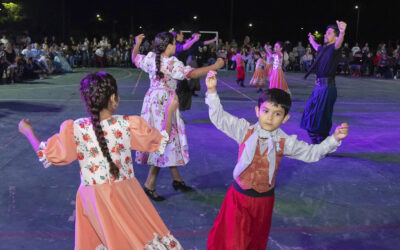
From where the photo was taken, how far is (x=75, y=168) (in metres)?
5.70

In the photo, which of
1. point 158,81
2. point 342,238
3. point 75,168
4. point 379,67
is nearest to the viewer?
point 342,238

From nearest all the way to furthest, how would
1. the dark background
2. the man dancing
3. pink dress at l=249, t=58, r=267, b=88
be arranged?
the man dancing → pink dress at l=249, t=58, r=267, b=88 → the dark background

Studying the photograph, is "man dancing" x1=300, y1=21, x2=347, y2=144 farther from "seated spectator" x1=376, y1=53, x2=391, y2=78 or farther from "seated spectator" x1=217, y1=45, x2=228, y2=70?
"seated spectator" x1=217, y1=45, x2=228, y2=70

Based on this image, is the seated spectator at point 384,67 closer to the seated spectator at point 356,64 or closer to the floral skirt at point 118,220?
the seated spectator at point 356,64

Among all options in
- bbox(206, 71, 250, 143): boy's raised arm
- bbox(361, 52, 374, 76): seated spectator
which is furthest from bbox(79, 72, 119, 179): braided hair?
bbox(361, 52, 374, 76): seated spectator

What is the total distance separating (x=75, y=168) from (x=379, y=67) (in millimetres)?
23617

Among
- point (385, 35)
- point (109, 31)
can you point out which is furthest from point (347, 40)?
point (109, 31)

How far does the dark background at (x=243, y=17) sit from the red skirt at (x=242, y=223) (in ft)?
140

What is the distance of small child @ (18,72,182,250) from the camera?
8.14ft

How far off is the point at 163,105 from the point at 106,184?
2.09 meters

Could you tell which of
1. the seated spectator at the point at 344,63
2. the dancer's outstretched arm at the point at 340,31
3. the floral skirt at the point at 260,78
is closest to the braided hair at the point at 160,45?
the dancer's outstretched arm at the point at 340,31

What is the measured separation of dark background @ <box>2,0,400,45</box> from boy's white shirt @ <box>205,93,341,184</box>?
4266cm

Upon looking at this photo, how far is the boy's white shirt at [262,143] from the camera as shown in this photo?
273 cm

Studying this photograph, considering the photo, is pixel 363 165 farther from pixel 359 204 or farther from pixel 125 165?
pixel 125 165
